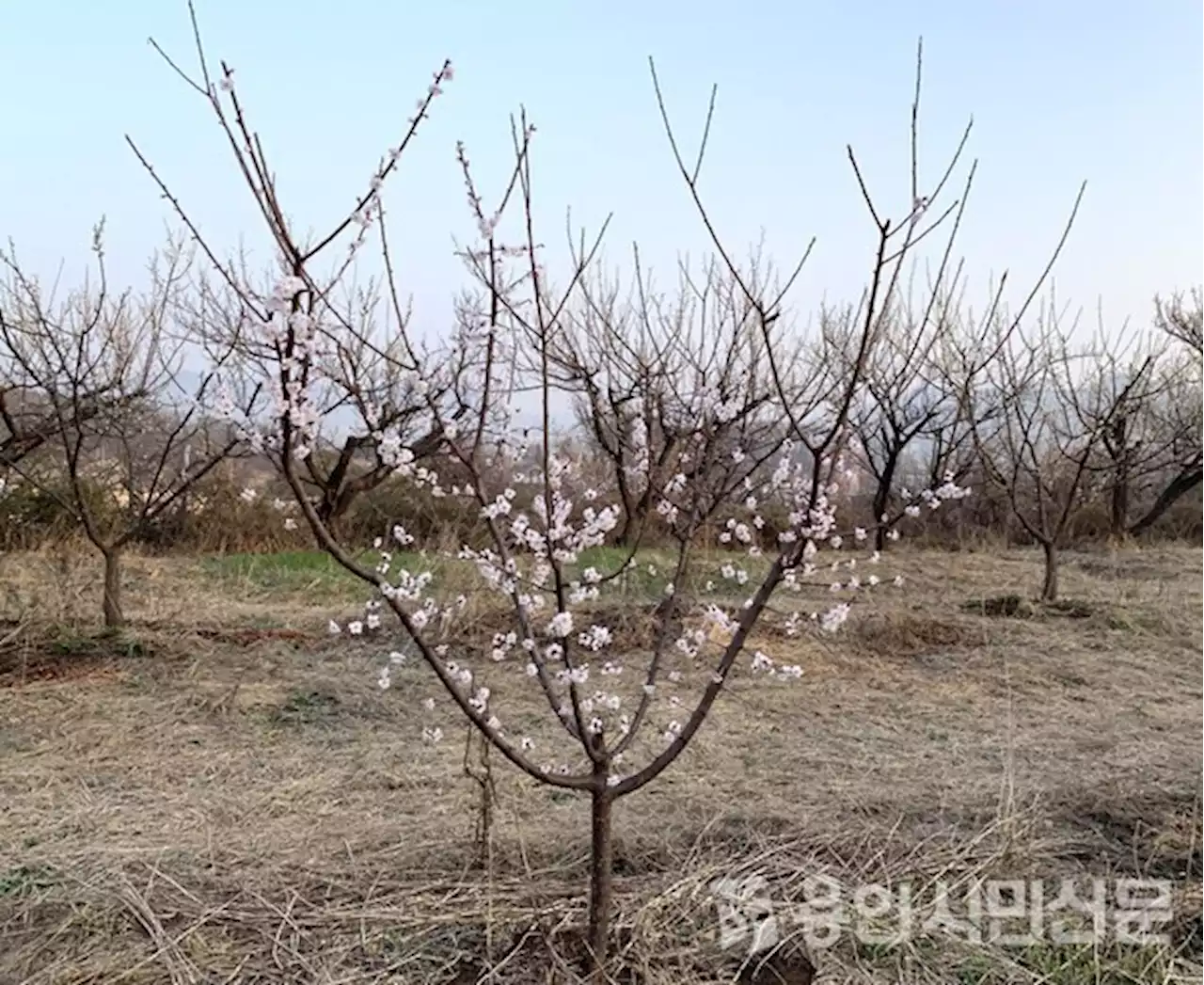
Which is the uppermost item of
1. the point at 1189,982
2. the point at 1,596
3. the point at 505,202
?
the point at 505,202

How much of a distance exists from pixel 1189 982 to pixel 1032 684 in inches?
112

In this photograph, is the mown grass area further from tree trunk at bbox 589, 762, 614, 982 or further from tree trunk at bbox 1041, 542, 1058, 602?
tree trunk at bbox 589, 762, 614, 982

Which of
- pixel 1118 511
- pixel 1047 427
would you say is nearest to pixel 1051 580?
pixel 1047 427

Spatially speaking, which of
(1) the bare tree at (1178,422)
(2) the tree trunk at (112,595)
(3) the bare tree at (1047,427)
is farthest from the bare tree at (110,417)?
(1) the bare tree at (1178,422)

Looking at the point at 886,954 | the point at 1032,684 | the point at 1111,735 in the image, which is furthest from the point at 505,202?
the point at 1032,684

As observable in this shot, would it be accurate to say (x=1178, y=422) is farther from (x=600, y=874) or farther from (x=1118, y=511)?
(x=600, y=874)

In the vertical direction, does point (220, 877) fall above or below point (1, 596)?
below

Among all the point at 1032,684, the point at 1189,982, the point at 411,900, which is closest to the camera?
the point at 1189,982

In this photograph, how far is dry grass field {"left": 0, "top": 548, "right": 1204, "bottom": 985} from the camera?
6.88ft

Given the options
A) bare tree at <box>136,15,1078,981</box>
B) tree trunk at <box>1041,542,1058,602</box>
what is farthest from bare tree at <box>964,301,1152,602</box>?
bare tree at <box>136,15,1078,981</box>

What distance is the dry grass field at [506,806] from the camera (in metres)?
2.10

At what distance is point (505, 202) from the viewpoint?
72.3 inches

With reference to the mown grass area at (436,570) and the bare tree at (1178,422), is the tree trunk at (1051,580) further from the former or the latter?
the bare tree at (1178,422)

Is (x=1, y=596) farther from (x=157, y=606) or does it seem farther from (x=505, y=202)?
(x=505, y=202)
